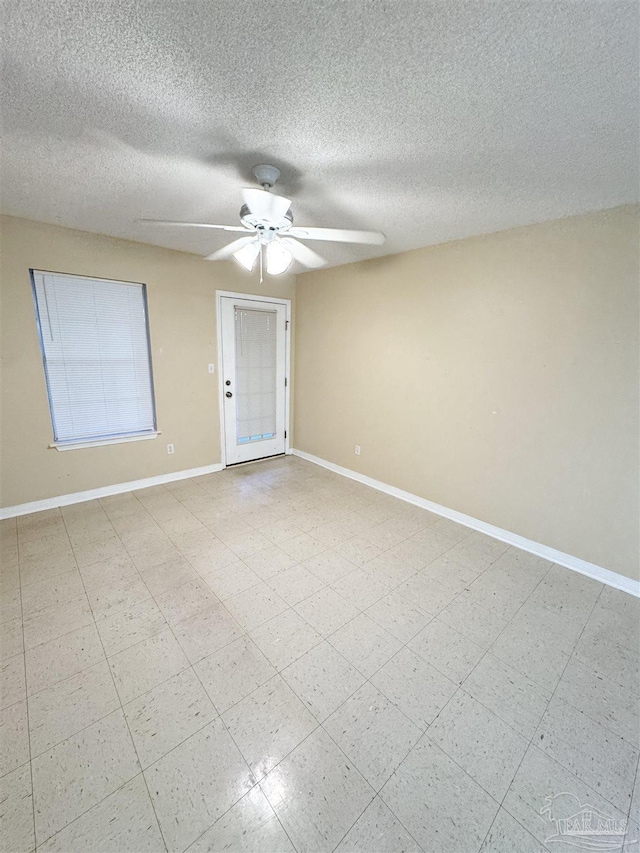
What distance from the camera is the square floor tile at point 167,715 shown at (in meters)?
1.26

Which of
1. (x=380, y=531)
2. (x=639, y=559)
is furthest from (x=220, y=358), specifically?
(x=639, y=559)

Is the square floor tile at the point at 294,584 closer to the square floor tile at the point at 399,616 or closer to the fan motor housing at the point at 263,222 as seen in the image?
the square floor tile at the point at 399,616

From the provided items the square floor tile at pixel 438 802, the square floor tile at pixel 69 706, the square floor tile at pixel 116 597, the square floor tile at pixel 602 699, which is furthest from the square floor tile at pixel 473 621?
the square floor tile at pixel 116 597

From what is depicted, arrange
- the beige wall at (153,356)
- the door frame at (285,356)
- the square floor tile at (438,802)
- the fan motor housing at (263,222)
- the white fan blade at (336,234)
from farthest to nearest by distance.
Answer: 1. the door frame at (285,356)
2. the beige wall at (153,356)
3. the white fan blade at (336,234)
4. the fan motor housing at (263,222)
5. the square floor tile at (438,802)

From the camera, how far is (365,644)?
1705mm

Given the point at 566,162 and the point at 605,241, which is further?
the point at 605,241

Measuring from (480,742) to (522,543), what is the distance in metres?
1.62

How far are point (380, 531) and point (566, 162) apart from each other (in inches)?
100

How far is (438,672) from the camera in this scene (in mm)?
1570

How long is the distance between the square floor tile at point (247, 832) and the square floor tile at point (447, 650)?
2.95 ft

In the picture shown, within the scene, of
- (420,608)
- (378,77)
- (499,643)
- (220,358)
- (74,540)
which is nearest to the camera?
(378,77)

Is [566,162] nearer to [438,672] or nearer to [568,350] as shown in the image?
[568,350]

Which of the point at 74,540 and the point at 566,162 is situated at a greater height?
the point at 566,162

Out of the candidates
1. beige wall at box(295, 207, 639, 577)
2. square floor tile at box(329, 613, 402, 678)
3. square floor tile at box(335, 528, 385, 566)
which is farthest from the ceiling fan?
square floor tile at box(329, 613, 402, 678)
